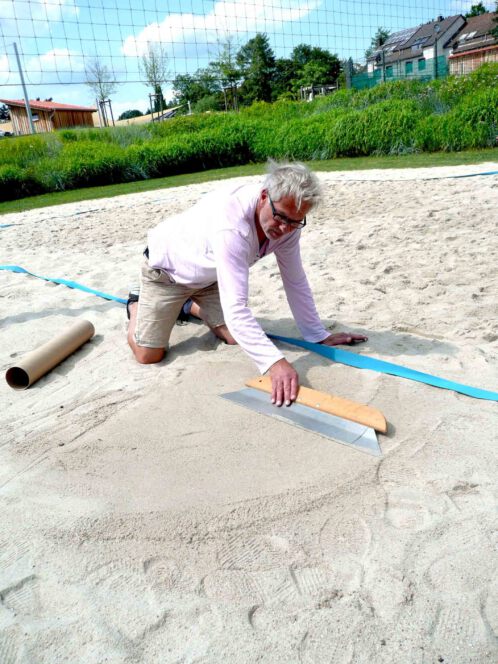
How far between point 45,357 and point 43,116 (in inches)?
1286

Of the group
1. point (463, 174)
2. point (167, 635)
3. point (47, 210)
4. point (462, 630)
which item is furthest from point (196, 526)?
point (47, 210)

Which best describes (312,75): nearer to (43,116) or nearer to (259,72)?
(259,72)

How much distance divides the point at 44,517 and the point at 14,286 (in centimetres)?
306

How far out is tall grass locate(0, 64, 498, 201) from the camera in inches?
424

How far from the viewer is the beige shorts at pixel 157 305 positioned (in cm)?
308

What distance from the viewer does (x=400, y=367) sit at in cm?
264

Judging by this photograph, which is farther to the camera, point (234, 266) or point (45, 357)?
point (45, 357)

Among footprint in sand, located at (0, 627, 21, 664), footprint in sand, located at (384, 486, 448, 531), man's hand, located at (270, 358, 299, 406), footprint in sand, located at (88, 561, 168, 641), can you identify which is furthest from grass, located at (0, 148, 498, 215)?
footprint in sand, located at (0, 627, 21, 664)

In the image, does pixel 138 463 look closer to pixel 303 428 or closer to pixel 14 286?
pixel 303 428

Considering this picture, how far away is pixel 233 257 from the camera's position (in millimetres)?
2389

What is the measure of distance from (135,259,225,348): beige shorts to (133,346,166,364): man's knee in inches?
0.9

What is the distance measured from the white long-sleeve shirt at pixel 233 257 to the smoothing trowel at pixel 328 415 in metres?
0.21

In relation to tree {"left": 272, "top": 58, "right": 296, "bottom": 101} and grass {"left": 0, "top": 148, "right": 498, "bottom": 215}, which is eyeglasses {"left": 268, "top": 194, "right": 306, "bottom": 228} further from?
tree {"left": 272, "top": 58, "right": 296, "bottom": 101}

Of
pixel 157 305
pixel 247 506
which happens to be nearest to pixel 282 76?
pixel 157 305
